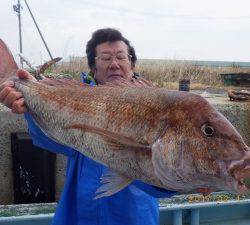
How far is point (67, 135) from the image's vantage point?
2492mm

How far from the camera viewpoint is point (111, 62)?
3295 mm

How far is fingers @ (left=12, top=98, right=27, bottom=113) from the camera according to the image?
2.77 meters

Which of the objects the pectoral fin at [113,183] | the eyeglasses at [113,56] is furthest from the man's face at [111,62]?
the pectoral fin at [113,183]

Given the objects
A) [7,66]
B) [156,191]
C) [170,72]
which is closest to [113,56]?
[7,66]

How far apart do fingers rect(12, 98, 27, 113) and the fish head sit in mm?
1048

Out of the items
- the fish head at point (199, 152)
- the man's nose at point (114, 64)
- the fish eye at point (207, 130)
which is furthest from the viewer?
the man's nose at point (114, 64)

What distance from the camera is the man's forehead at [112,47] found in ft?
11.1

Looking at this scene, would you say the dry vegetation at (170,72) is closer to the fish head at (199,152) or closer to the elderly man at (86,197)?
the elderly man at (86,197)

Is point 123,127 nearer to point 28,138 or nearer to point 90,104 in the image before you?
point 90,104

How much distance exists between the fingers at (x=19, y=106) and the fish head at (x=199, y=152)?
1.05 m

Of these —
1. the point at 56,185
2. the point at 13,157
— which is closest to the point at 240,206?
the point at 56,185

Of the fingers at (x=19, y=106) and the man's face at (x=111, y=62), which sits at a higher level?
the man's face at (x=111, y=62)

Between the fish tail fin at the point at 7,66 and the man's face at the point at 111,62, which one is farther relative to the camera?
the man's face at the point at 111,62

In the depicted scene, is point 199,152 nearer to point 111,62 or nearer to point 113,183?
point 113,183
